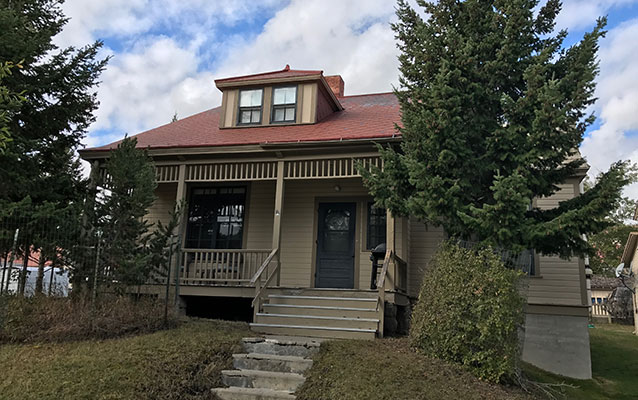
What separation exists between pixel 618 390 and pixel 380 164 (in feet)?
20.6

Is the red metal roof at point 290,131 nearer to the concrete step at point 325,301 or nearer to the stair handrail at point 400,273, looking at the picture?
the stair handrail at point 400,273

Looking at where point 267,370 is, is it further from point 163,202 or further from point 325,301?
point 163,202

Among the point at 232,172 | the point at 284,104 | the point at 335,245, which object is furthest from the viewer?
the point at 284,104

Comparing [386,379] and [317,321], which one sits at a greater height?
[317,321]

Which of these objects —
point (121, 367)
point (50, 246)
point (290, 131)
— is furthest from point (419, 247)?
point (50, 246)

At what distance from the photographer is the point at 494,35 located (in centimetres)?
775

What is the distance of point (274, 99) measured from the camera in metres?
12.4

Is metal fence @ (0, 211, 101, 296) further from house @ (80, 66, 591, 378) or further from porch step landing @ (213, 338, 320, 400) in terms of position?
porch step landing @ (213, 338, 320, 400)

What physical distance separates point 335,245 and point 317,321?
128 inches

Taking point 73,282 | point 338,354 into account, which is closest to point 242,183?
point 73,282

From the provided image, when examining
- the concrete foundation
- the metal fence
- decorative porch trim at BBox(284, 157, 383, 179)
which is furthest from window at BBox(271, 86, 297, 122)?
the concrete foundation

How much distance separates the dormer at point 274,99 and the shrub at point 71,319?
6312 mm

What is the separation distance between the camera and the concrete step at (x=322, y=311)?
812cm

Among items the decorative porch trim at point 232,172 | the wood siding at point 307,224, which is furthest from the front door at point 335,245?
the decorative porch trim at point 232,172
